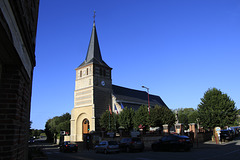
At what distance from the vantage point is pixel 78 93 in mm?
46375

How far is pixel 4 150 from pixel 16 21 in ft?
6.50

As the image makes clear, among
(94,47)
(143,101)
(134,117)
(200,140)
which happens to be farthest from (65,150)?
(143,101)

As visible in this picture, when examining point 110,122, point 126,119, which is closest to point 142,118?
point 126,119

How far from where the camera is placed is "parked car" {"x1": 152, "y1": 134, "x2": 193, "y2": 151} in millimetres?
18719

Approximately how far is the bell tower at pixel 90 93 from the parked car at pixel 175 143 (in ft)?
72.4

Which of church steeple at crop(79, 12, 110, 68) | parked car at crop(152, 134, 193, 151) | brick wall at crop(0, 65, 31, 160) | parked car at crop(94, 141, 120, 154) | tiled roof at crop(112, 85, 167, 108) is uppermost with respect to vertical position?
church steeple at crop(79, 12, 110, 68)

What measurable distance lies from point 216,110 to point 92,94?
81.8ft

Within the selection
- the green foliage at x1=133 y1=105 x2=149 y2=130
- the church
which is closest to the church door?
the church

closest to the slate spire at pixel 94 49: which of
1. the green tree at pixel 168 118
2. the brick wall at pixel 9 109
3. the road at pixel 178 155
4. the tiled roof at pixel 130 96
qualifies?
the tiled roof at pixel 130 96

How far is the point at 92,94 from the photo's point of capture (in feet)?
142

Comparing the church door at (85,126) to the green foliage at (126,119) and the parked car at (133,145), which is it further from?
the parked car at (133,145)

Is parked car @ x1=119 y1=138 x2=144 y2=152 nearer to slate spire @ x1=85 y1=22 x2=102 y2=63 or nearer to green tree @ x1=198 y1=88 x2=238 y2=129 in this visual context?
green tree @ x1=198 y1=88 x2=238 y2=129

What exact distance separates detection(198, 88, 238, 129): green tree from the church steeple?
2354 cm

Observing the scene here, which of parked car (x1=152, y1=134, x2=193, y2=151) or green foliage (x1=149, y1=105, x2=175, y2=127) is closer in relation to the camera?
parked car (x1=152, y1=134, x2=193, y2=151)
